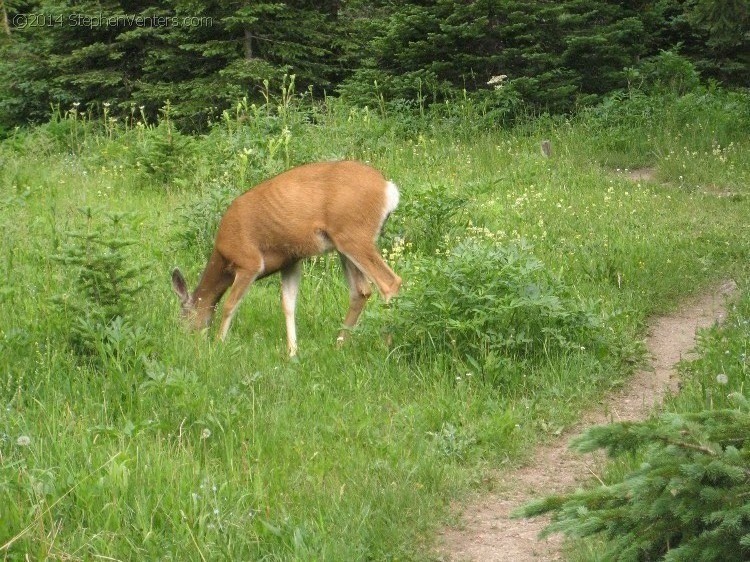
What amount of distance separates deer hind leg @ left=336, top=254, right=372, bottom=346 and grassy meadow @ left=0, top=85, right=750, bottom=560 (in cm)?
21

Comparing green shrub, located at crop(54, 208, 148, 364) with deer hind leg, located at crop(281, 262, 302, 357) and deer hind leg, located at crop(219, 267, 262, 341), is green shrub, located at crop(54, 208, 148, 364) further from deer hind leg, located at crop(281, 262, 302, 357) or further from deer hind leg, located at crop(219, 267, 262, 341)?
deer hind leg, located at crop(281, 262, 302, 357)

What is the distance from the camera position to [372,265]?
26.3 feet

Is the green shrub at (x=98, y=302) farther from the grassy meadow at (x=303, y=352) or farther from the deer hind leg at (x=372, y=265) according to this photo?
the deer hind leg at (x=372, y=265)

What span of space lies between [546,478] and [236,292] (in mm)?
3337

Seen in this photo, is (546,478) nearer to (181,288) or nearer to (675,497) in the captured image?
(675,497)

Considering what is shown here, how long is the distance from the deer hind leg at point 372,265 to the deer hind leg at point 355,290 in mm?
159

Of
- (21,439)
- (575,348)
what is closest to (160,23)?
(575,348)

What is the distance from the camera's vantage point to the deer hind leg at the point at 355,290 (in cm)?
822

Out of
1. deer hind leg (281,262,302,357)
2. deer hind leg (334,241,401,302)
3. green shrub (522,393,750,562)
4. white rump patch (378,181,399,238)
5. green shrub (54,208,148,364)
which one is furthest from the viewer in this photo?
white rump patch (378,181,399,238)

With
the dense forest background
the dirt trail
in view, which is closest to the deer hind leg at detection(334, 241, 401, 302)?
the dirt trail

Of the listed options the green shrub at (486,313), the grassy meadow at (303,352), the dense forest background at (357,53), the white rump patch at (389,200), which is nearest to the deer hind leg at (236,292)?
the grassy meadow at (303,352)

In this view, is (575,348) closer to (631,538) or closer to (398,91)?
(631,538)

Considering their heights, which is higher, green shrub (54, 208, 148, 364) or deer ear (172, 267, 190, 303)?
green shrub (54, 208, 148, 364)

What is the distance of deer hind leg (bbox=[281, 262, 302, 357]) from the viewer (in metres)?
7.76
